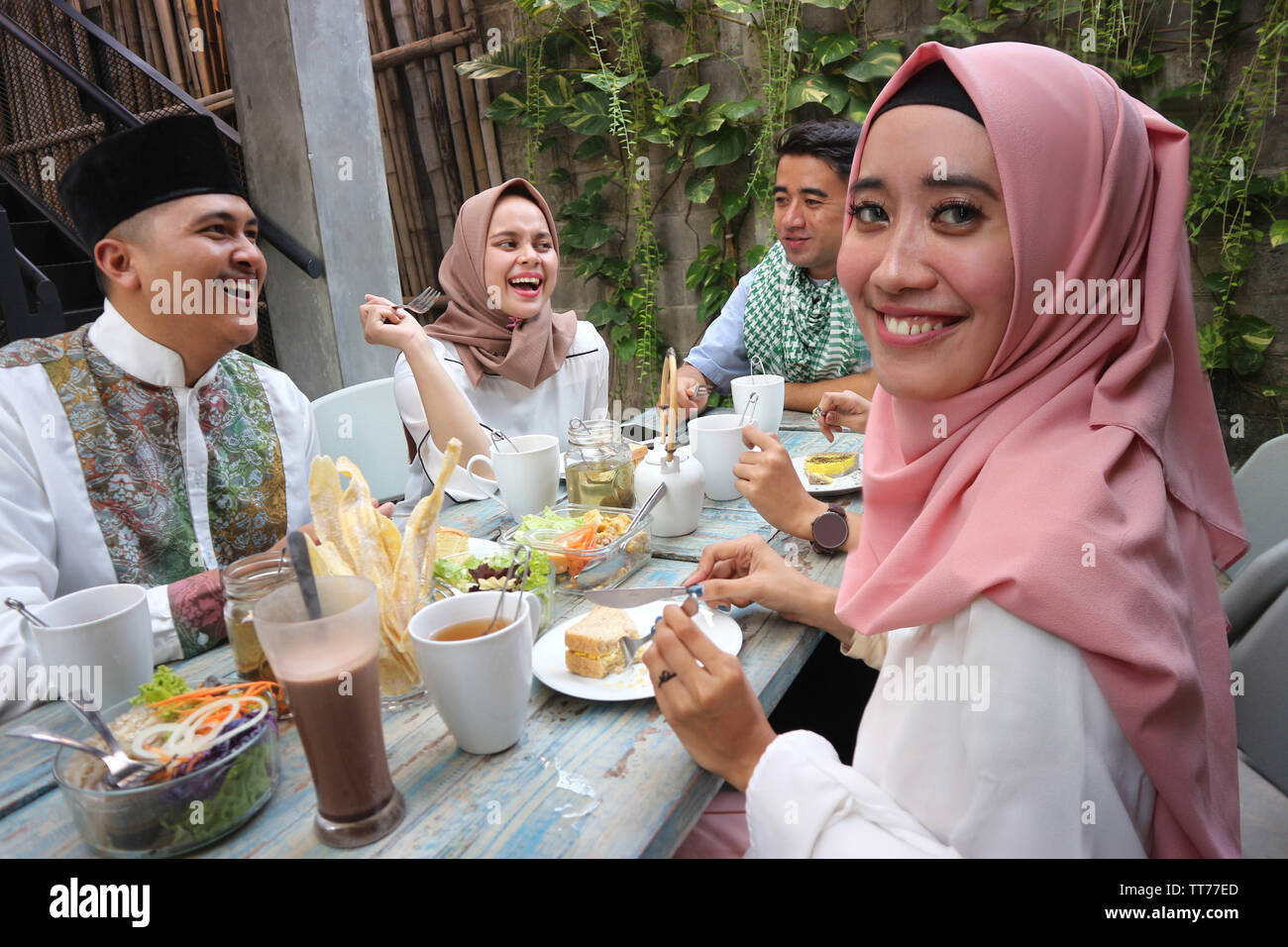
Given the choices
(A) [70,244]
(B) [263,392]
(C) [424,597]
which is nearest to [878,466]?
(C) [424,597]

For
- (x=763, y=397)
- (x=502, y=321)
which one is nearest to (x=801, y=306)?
(x=763, y=397)

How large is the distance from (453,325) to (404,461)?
52cm

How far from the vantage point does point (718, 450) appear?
1.88 m

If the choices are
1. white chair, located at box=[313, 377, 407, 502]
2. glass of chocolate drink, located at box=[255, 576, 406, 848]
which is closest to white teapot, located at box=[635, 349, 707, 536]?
glass of chocolate drink, located at box=[255, 576, 406, 848]

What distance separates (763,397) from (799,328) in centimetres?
111

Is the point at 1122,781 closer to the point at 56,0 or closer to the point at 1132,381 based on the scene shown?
the point at 1132,381

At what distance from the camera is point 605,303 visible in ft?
17.3

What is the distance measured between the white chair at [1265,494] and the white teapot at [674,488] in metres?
1.10

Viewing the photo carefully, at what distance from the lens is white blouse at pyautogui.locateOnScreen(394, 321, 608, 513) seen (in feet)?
8.36

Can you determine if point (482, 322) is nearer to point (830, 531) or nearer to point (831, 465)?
point (831, 465)

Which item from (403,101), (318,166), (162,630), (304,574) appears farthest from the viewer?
(403,101)

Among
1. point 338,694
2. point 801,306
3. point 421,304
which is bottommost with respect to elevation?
point 338,694

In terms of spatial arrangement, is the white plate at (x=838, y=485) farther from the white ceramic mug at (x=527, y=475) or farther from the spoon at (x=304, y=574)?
the spoon at (x=304, y=574)

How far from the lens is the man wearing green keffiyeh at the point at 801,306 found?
9.60 ft
